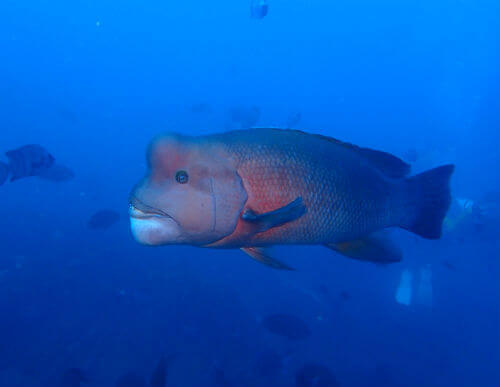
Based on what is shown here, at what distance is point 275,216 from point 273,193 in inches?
8.4

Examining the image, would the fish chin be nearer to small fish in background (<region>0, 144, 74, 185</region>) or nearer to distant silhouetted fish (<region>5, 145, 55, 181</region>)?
small fish in background (<region>0, 144, 74, 185</region>)

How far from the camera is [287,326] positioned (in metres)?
6.54

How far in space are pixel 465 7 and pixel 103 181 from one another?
367 feet

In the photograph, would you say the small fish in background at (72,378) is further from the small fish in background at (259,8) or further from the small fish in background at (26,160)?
the small fish in background at (259,8)

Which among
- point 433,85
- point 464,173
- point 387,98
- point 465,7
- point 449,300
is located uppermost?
point 465,7

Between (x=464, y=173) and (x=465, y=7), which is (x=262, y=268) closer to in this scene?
(x=464, y=173)

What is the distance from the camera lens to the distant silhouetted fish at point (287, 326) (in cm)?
648

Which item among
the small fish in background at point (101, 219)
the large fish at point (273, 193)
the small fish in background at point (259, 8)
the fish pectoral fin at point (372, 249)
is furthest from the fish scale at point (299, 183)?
the small fish in background at point (101, 219)

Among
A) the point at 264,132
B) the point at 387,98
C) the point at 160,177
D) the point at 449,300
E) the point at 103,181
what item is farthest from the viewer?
the point at 387,98

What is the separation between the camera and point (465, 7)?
285 feet

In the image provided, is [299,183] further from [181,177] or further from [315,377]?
[315,377]

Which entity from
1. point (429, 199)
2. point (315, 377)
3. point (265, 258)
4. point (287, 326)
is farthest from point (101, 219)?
point (429, 199)

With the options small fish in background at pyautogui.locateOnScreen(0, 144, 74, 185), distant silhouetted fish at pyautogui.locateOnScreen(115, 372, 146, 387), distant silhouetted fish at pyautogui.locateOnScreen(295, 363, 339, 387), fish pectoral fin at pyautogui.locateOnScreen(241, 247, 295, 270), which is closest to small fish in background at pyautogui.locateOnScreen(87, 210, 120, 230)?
small fish in background at pyautogui.locateOnScreen(0, 144, 74, 185)

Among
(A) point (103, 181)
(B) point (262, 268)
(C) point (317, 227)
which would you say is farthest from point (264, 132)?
(A) point (103, 181)
